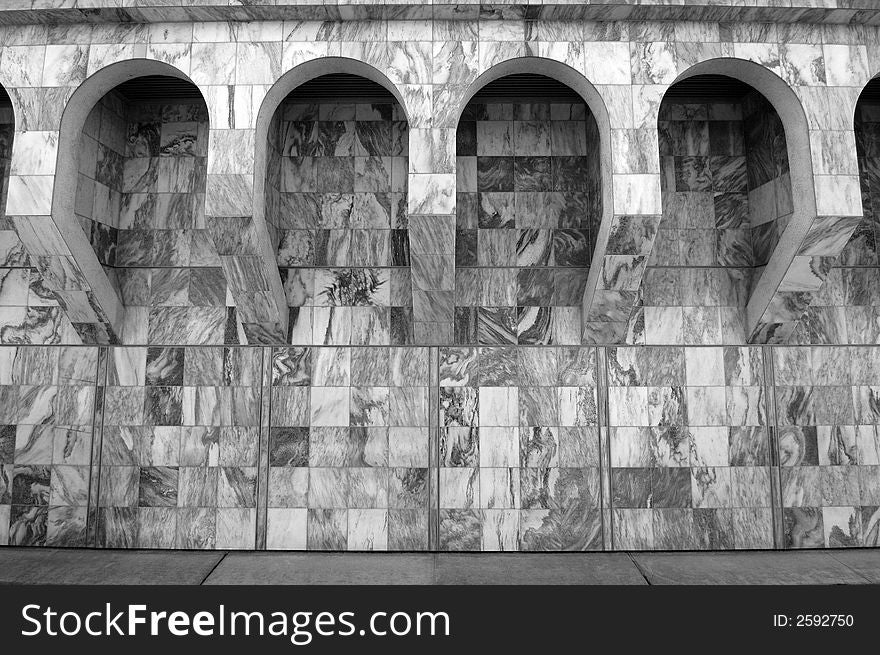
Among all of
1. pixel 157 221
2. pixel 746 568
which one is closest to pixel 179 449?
pixel 157 221

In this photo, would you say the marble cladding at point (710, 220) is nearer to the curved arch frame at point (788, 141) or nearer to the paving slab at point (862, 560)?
the curved arch frame at point (788, 141)

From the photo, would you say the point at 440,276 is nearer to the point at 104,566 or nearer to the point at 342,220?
the point at 342,220

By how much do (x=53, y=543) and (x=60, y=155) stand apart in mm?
6256

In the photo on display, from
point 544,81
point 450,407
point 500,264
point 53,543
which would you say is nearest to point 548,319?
point 500,264

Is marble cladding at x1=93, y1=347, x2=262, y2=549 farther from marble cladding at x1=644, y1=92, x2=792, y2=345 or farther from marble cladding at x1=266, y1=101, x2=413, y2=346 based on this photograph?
marble cladding at x1=644, y1=92, x2=792, y2=345

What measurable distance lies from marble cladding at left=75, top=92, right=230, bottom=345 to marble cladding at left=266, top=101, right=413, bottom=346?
140 cm

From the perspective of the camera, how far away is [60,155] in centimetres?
900

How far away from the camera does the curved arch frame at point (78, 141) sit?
9023 millimetres

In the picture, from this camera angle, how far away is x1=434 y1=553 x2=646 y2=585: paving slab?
28.0 feet

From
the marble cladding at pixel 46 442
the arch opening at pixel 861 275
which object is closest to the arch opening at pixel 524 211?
Answer: the arch opening at pixel 861 275

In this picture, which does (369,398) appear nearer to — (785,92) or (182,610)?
(182,610)

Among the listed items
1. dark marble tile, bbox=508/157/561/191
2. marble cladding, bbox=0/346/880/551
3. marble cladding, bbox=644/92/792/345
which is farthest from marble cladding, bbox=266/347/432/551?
marble cladding, bbox=644/92/792/345

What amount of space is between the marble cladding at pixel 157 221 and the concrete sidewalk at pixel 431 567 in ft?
11.8

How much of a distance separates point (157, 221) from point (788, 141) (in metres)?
10.7
